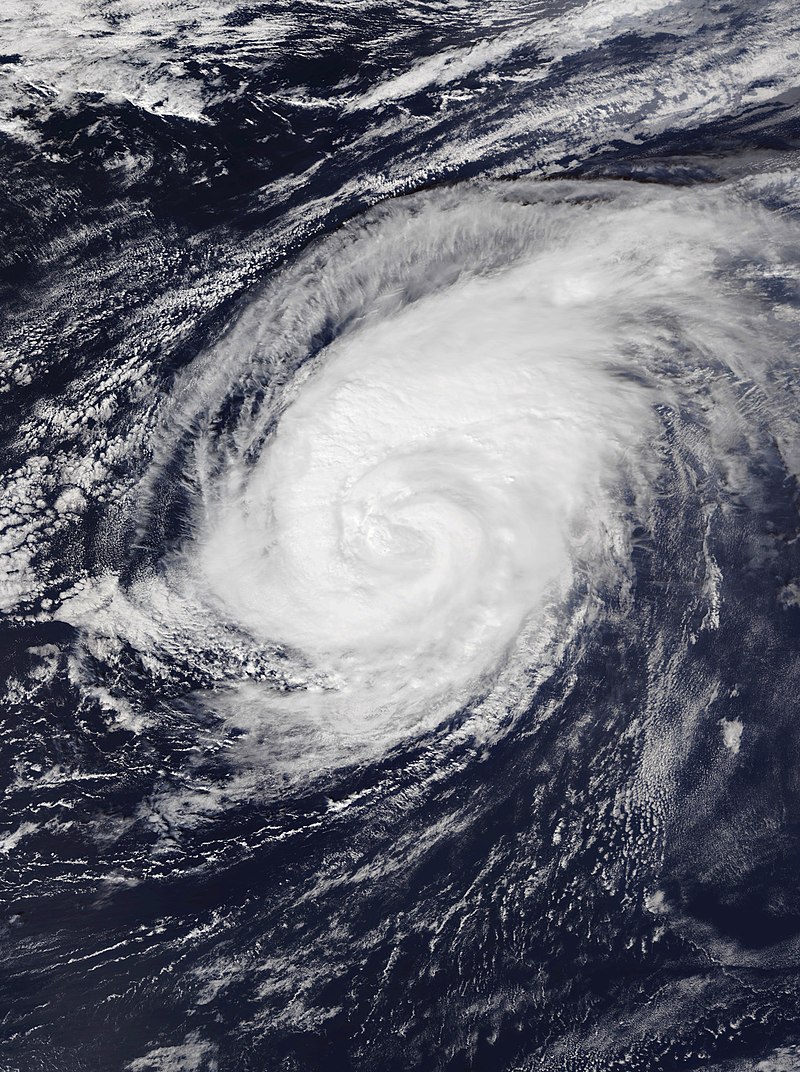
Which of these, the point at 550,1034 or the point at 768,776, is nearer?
the point at 550,1034

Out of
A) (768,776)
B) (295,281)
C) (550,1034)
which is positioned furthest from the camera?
(295,281)

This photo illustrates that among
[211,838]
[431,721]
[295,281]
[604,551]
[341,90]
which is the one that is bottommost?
[211,838]

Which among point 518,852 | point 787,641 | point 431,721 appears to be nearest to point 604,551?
point 787,641

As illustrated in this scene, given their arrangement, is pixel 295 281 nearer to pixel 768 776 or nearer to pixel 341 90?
pixel 341 90

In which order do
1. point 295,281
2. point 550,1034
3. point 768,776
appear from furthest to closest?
point 295,281, point 768,776, point 550,1034

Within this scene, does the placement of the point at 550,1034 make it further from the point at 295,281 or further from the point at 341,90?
the point at 341,90

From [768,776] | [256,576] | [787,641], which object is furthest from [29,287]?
[768,776]

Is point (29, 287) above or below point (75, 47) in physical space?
below
